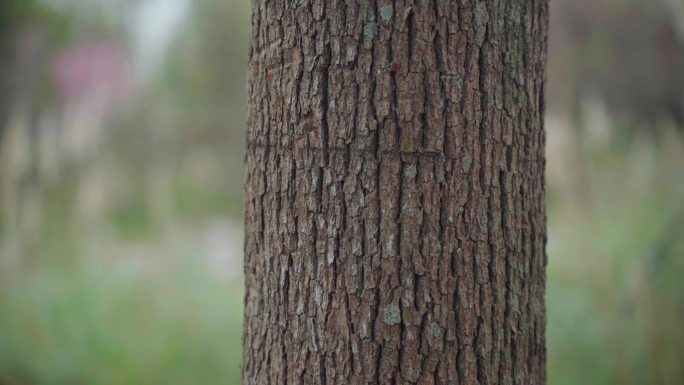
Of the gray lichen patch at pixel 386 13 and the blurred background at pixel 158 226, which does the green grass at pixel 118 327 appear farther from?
the gray lichen patch at pixel 386 13

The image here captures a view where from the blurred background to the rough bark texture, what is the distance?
6.21 ft

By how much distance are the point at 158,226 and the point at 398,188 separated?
2748 millimetres

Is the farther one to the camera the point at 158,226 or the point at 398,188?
the point at 158,226

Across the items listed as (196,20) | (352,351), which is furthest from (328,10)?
(196,20)

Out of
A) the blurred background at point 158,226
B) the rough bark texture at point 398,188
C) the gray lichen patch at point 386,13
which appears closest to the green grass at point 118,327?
the blurred background at point 158,226

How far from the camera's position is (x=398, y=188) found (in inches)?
47.2

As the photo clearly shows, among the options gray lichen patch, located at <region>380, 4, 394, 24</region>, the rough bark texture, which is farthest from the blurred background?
gray lichen patch, located at <region>380, 4, 394, 24</region>

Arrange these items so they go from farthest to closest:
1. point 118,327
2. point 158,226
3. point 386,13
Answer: point 158,226 < point 118,327 < point 386,13

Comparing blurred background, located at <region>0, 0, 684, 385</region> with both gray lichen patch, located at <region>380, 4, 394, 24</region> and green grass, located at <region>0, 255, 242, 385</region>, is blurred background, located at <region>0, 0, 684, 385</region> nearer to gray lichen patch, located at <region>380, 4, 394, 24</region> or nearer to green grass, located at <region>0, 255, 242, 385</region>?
green grass, located at <region>0, 255, 242, 385</region>

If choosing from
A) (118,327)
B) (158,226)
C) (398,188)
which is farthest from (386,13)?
(158,226)

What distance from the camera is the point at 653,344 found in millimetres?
2832

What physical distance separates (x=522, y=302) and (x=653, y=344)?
70.7 inches

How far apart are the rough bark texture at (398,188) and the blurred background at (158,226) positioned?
1.89 m

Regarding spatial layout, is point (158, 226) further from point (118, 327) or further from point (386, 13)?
point (386, 13)
